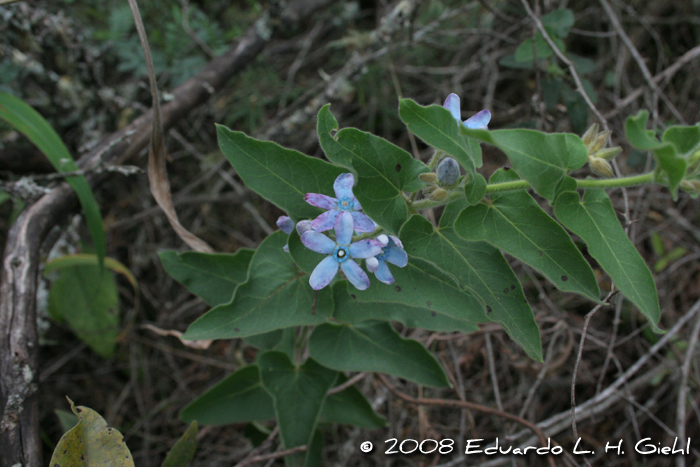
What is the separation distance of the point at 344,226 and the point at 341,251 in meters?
0.10

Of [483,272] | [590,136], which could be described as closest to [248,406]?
[483,272]

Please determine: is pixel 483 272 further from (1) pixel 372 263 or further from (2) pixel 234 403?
(2) pixel 234 403

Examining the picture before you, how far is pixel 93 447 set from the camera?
1.68m

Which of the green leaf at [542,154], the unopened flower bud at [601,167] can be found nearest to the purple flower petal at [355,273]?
the green leaf at [542,154]

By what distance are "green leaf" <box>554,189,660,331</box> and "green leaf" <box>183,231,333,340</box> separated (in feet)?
3.04

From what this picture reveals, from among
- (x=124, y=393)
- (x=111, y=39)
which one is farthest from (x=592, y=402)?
(x=111, y=39)

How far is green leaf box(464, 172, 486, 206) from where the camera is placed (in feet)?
4.44

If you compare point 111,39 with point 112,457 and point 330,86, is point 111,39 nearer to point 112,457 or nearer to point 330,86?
→ point 330,86

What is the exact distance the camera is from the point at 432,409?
2.99m

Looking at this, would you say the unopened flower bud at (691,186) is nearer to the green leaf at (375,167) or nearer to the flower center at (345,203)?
the green leaf at (375,167)

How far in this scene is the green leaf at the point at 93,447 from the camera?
5.40 ft

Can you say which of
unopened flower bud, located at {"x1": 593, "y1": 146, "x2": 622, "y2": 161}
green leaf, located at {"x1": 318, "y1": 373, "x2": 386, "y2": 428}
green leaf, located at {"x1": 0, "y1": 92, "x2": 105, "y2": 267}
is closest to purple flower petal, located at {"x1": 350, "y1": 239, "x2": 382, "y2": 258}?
unopened flower bud, located at {"x1": 593, "y1": 146, "x2": 622, "y2": 161}

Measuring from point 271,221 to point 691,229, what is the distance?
127 inches

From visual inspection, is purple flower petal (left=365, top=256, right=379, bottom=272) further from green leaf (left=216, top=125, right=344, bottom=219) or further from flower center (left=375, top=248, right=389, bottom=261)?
green leaf (left=216, top=125, right=344, bottom=219)
